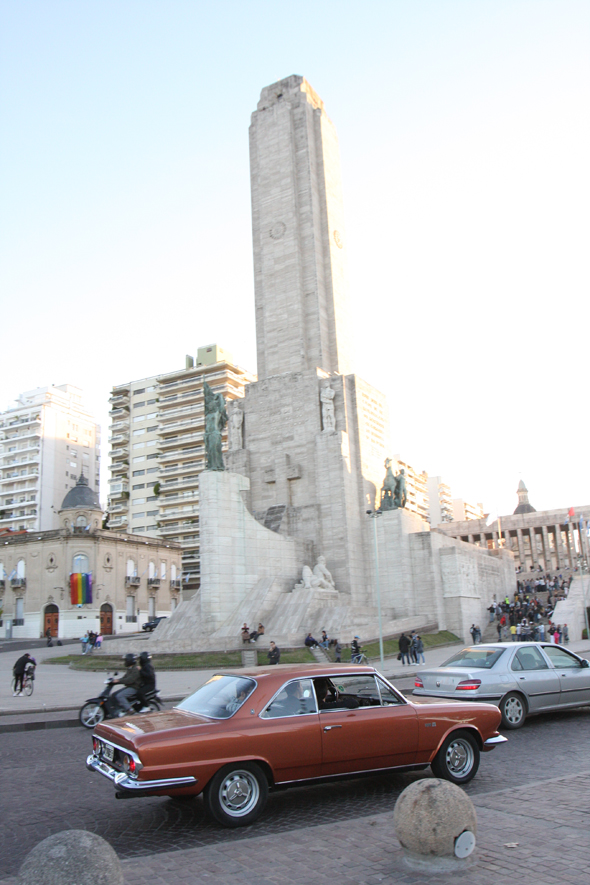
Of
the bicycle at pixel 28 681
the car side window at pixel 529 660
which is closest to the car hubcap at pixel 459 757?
the car side window at pixel 529 660

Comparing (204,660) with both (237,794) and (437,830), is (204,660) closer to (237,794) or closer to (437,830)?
(237,794)

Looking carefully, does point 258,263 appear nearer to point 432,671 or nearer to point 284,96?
point 284,96

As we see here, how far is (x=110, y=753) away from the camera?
21.4 ft

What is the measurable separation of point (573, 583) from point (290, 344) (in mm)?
19149

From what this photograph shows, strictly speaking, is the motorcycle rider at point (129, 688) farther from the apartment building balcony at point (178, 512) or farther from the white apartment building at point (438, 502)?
the white apartment building at point (438, 502)

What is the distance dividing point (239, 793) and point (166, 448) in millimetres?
68167

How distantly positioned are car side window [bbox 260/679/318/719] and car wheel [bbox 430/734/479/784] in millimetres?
1560

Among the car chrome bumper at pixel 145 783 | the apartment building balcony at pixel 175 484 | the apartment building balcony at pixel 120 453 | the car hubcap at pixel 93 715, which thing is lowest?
the car hubcap at pixel 93 715

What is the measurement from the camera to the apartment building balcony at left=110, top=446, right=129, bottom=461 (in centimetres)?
7625

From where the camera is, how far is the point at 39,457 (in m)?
79.8

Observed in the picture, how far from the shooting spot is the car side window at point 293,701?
22.3 ft

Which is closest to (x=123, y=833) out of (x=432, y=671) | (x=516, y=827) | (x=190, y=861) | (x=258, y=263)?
(x=190, y=861)

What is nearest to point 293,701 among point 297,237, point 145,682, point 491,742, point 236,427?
point 491,742

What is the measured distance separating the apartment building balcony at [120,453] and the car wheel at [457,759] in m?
71.2
